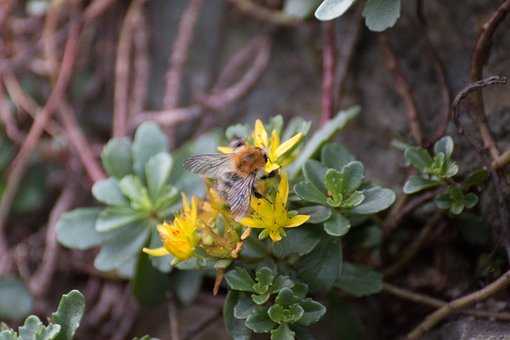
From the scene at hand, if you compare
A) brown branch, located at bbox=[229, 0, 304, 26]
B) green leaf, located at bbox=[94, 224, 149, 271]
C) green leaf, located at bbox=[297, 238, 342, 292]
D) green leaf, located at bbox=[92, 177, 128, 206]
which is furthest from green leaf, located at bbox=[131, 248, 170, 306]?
brown branch, located at bbox=[229, 0, 304, 26]

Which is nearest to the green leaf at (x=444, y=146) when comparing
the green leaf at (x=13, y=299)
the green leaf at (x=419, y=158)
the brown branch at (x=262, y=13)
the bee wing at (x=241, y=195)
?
the green leaf at (x=419, y=158)

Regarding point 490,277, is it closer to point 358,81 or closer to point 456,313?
point 456,313

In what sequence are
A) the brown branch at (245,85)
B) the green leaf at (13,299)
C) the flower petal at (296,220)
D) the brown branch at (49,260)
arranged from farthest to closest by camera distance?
the brown branch at (245,85)
the brown branch at (49,260)
the green leaf at (13,299)
the flower petal at (296,220)

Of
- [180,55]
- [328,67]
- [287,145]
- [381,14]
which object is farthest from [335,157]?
[180,55]

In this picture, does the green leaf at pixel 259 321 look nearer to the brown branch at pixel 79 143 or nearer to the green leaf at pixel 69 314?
the green leaf at pixel 69 314

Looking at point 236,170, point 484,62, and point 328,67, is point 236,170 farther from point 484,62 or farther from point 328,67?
point 328,67
